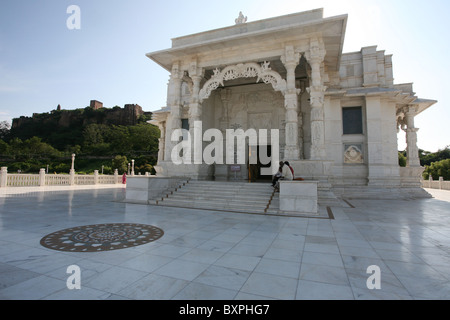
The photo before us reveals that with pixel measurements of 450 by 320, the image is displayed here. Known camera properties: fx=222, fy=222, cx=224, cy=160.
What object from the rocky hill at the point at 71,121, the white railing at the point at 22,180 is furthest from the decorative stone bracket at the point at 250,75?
the rocky hill at the point at 71,121

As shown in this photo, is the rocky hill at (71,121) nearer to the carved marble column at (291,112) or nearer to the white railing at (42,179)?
the white railing at (42,179)

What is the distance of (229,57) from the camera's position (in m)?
12.2

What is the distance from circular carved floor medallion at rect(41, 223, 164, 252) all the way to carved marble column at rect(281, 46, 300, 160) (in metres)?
7.23

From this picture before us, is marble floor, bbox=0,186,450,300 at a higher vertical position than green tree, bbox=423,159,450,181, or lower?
lower

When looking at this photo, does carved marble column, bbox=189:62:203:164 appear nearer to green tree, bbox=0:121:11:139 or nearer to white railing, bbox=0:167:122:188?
white railing, bbox=0:167:122:188

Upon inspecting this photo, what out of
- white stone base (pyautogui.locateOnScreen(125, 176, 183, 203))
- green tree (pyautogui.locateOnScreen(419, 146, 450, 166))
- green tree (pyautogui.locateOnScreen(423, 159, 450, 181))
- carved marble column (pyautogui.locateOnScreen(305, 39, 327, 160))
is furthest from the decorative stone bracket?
green tree (pyautogui.locateOnScreen(419, 146, 450, 166))

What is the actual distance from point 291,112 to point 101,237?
9049mm

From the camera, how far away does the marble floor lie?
8.03 ft

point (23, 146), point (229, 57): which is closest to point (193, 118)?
point (229, 57)

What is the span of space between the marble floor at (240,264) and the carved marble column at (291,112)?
516 centimetres

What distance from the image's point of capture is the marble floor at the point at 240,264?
8.03 feet

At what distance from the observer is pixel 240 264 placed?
3.26 metres

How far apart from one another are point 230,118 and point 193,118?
3884 millimetres
